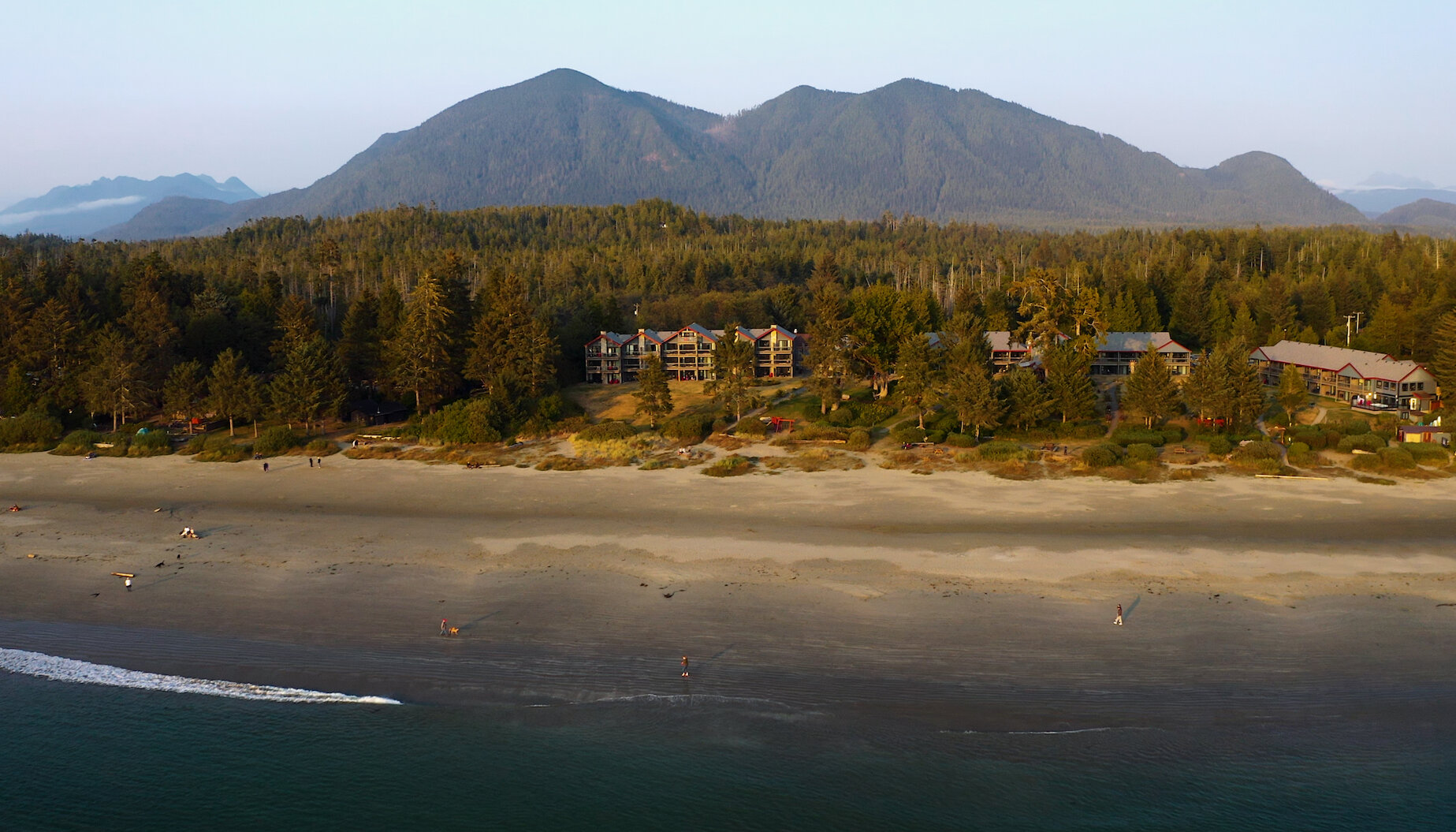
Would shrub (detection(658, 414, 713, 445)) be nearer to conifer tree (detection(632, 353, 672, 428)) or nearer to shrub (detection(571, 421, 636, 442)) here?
conifer tree (detection(632, 353, 672, 428))

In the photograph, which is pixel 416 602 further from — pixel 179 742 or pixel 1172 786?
pixel 1172 786

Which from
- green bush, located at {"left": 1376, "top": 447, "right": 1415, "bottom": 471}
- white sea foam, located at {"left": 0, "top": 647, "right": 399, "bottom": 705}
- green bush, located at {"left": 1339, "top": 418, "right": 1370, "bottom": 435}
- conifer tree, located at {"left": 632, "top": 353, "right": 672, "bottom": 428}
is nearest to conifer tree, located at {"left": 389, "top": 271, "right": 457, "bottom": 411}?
conifer tree, located at {"left": 632, "top": 353, "right": 672, "bottom": 428}

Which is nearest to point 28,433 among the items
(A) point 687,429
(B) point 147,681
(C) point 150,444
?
(C) point 150,444

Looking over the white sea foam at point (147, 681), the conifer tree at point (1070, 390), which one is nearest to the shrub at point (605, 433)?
the conifer tree at point (1070, 390)

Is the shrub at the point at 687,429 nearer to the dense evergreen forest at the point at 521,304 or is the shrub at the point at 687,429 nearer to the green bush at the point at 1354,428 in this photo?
the dense evergreen forest at the point at 521,304

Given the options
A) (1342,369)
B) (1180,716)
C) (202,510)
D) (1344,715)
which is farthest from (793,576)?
(1342,369)
